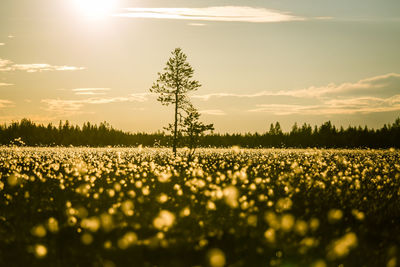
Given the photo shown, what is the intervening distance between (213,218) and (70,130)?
121644 millimetres

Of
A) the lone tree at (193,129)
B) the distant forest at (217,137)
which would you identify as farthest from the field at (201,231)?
the distant forest at (217,137)

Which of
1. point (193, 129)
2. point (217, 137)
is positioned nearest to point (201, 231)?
point (193, 129)

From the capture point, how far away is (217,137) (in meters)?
114

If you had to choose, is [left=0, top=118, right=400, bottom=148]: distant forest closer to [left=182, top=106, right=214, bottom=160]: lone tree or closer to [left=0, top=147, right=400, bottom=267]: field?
[left=182, top=106, right=214, bottom=160]: lone tree

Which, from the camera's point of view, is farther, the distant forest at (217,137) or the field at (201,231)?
the distant forest at (217,137)

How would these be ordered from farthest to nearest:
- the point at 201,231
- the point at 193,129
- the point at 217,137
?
the point at 217,137 < the point at 193,129 < the point at 201,231

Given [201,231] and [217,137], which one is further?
[217,137]

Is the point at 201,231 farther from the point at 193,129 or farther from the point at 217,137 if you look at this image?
the point at 217,137

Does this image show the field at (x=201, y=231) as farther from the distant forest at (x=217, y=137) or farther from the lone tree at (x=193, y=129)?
the distant forest at (x=217, y=137)

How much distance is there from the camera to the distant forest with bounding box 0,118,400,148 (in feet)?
331

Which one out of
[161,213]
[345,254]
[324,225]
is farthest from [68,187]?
[345,254]

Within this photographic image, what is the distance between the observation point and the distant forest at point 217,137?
100812 millimetres

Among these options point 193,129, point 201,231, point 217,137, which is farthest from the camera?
point 217,137

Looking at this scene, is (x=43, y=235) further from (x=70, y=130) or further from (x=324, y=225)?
(x=70, y=130)
